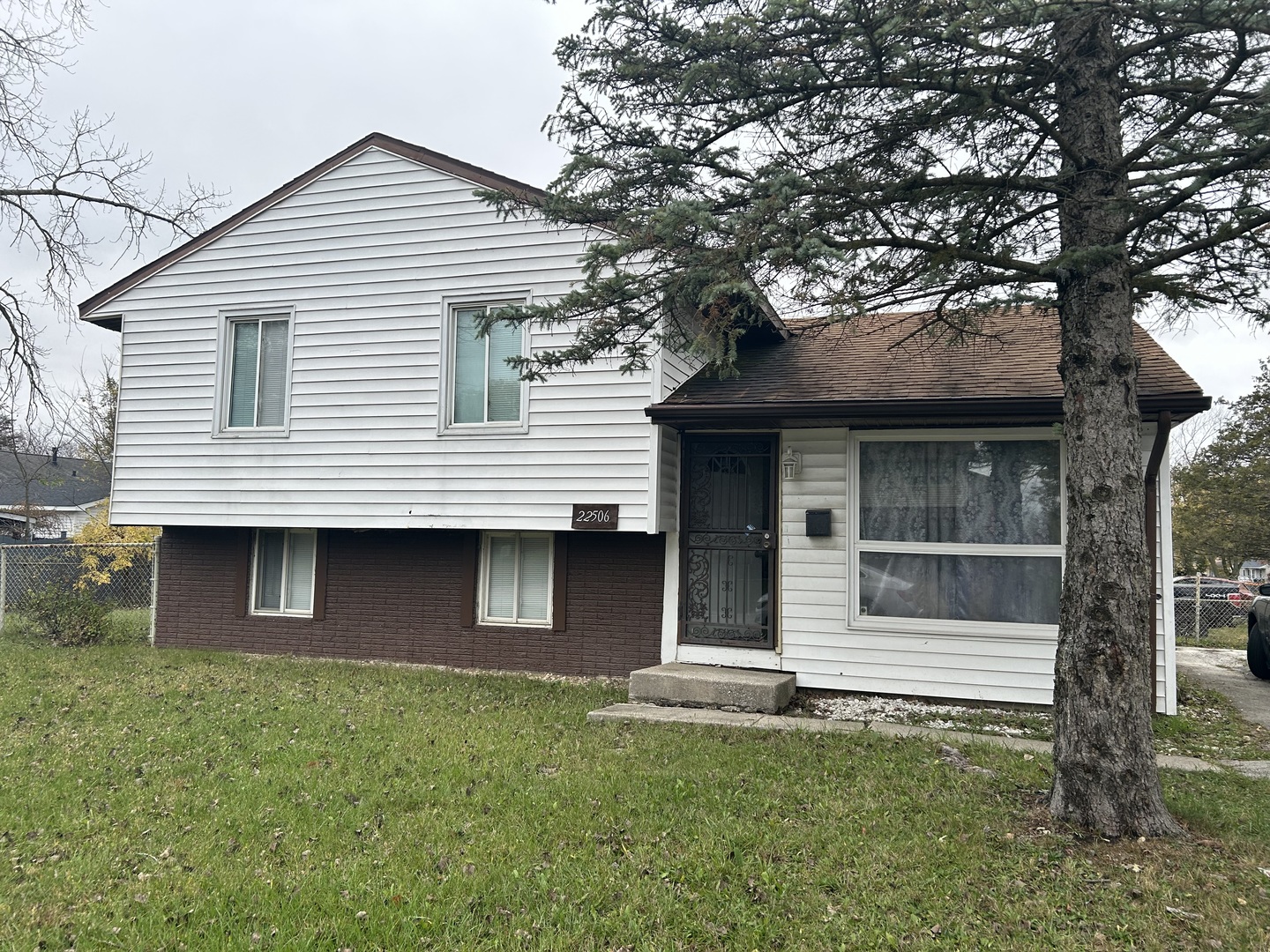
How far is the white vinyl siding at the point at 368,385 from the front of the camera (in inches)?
360

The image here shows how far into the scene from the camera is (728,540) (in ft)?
30.4

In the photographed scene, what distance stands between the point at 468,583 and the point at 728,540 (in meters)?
3.15

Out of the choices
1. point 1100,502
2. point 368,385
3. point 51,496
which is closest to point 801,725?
point 1100,502

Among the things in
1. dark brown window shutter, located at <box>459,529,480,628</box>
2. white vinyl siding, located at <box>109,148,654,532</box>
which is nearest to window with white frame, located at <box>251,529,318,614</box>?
white vinyl siding, located at <box>109,148,654,532</box>

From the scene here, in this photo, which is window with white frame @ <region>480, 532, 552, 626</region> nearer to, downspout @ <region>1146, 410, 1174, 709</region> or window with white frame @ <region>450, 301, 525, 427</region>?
window with white frame @ <region>450, 301, 525, 427</region>

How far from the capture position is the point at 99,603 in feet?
40.0

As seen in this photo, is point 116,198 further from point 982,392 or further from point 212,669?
point 982,392

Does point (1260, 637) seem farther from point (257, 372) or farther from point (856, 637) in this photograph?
point (257, 372)

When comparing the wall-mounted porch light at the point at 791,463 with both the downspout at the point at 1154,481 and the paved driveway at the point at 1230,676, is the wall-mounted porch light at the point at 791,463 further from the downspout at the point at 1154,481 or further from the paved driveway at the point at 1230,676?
the paved driveway at the point at 1230,676

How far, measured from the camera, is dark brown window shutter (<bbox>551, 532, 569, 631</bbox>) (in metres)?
9.73

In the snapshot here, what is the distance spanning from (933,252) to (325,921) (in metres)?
4.53

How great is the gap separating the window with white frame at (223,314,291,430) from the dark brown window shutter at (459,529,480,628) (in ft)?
8.94

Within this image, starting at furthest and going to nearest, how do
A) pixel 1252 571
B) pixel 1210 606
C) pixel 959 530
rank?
pixel 1252 571
pixel 1210 606
pixel 959 530

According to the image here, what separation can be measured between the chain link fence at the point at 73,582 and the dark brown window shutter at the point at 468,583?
4719mm
